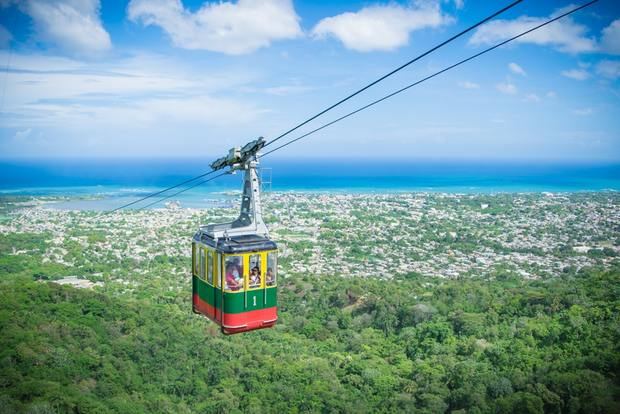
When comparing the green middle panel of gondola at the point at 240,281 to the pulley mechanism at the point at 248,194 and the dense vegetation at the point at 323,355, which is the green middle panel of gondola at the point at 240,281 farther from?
the dense vegetation at the point at 323,355

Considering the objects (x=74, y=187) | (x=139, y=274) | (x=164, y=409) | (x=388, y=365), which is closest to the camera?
(x=164, y=409)

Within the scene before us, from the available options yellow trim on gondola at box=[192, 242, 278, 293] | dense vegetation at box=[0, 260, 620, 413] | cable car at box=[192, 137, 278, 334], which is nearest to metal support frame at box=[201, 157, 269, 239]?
cable car at box=[192, 137, 278, 334]

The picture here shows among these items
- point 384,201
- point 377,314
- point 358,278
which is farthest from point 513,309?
point 384,201

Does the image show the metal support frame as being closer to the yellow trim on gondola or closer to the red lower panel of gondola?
the yellow trim on gondola

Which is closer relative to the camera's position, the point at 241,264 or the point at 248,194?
the point at 241,264

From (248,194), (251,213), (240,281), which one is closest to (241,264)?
(240,281)

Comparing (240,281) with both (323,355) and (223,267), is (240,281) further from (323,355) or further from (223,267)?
(323,355)

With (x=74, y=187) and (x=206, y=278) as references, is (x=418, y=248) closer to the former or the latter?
(x=206, y=278)
